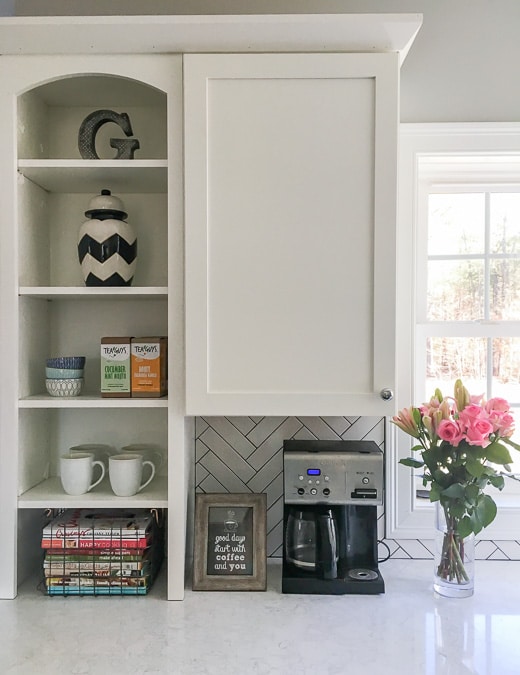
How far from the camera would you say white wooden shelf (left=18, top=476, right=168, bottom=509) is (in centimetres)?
163

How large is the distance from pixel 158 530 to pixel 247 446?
36 cm

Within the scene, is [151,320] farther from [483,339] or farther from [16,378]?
[483,339]

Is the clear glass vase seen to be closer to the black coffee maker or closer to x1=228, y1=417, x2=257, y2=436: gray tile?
the black coffee maker

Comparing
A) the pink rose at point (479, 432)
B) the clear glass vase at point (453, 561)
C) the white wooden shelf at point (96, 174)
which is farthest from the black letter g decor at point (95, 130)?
the clear glass vase at point (453, 561)

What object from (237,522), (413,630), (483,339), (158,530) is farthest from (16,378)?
(483,339)

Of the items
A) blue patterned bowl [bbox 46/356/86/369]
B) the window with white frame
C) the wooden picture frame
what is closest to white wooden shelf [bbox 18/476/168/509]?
the wooden picture frame

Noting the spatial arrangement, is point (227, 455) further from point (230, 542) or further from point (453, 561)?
point (453, 561)

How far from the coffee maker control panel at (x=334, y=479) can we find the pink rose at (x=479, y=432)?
0.25 meters

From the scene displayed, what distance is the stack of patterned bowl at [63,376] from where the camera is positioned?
1.71 metres

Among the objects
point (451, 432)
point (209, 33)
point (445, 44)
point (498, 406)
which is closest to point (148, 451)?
point (451, 432)

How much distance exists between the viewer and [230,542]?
171 cm

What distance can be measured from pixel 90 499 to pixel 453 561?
992mm

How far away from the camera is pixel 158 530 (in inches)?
72.1

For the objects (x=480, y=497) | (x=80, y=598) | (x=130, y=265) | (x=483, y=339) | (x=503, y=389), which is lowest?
(x=80, y=598)
